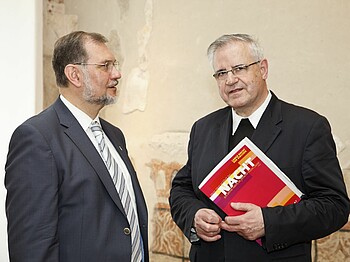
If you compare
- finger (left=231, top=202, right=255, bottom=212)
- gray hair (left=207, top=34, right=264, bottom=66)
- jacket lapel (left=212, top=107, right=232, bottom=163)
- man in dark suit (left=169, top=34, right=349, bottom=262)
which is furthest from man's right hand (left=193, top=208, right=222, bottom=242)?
gray hair (left=207, top=34, right=264, bottom=66)

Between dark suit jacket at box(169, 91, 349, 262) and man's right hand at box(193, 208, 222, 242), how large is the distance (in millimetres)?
64

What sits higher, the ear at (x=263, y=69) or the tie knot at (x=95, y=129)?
the ear at (x=263, y=69)

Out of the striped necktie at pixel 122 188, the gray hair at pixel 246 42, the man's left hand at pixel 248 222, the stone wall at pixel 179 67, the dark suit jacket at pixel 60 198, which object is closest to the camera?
the dark suit jacket at pixel 60 198

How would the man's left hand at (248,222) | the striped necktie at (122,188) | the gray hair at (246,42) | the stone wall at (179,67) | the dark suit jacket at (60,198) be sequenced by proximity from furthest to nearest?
the stone wall at (179,67) < the gray hair at (246,42) < the striped necktie at (122,188) < the man's left hand at (248,222) < the dark suit jacket at (60,198)

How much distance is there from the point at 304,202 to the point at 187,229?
1.89ft

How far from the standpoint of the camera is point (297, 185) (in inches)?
103

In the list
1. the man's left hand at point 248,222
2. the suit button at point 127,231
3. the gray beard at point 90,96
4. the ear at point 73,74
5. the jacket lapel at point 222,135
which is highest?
the ear at point 73,74

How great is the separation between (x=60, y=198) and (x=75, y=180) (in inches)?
3.9

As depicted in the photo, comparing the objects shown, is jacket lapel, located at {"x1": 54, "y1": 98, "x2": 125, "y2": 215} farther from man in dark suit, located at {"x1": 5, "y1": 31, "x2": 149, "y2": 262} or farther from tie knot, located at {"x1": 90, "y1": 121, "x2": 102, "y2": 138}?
tie knot, located at {"x1": 90, "y1": 121, "x2": 102, "y2": 138}

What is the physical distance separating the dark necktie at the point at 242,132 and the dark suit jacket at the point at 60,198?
652mm

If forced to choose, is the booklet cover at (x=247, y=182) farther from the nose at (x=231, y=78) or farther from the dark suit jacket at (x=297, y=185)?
the nose at (x=231, y=78)

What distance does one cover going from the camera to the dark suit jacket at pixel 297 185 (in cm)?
250

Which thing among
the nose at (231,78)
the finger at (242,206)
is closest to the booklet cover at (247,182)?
the finger at (242,206)

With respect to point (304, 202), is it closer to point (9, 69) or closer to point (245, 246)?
point (245, 246)
